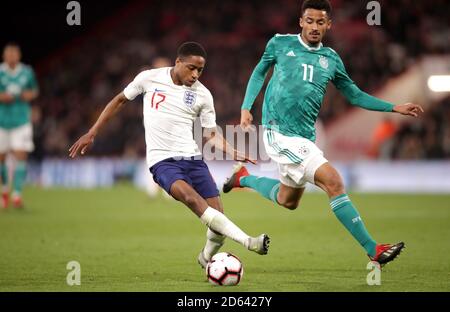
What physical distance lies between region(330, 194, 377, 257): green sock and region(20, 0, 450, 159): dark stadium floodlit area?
12.7 metres

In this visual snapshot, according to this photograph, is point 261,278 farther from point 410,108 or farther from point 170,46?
point 170,46

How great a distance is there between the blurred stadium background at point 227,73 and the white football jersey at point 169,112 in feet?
27.8

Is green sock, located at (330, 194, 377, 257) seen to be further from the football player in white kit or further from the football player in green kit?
the football player in white kit

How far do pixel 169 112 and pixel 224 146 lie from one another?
61 cm

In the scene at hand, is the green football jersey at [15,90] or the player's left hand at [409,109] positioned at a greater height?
the green football jersey at [15,90]

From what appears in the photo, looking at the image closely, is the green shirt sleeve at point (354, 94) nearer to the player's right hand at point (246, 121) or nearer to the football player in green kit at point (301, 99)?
the football player in green kit at point (301, 99)

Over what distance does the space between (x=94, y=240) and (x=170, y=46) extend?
53.9 feet

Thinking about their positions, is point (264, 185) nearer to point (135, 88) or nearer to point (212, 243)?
point (212, 243)

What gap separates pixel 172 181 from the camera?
6828mm

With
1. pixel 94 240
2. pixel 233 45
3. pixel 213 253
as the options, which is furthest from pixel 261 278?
pixel 233 45

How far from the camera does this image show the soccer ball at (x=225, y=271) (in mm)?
6238

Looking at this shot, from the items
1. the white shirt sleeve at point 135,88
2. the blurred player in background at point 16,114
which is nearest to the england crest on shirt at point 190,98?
the white shirt sleeve at point 135,88

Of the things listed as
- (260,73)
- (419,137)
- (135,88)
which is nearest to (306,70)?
(260,73)

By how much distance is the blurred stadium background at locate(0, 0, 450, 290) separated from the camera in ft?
64.0
